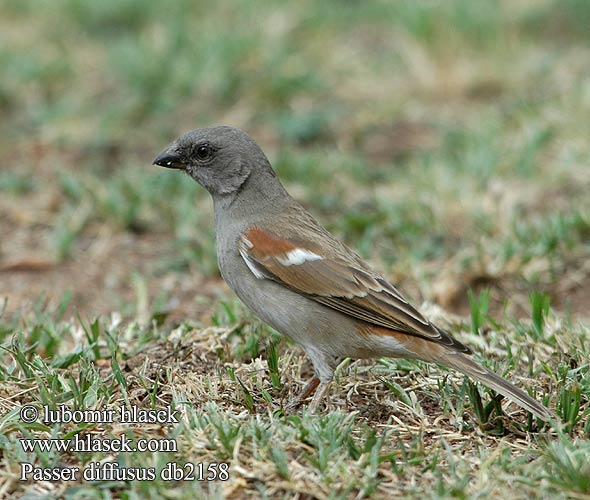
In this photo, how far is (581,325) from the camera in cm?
510

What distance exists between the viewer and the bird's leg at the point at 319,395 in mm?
4254

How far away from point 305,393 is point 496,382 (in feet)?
3.01

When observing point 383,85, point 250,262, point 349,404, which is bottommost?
point 349,404

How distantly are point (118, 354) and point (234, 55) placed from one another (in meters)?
4.94

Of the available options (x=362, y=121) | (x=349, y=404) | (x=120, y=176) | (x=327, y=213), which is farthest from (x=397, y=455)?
(x=362, y=121)

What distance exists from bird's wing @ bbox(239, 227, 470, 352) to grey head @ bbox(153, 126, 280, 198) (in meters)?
0.46

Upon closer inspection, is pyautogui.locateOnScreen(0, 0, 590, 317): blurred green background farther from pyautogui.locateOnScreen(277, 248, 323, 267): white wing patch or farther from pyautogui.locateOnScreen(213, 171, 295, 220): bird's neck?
pyautogui.locateOnScreen(277, 248, 323, 267): white wing patch

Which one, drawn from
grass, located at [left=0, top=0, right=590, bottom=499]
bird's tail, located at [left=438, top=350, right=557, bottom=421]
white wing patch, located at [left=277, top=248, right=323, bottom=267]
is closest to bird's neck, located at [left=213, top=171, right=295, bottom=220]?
white wing patch, located at [left=277, top=248, right=323, bottom=267]

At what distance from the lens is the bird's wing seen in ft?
14.6

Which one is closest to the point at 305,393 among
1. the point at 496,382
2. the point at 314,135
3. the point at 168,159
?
the point at 496,382

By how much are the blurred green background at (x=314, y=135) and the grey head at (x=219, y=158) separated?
3.27 ft

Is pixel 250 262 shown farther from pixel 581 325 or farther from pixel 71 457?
pixel 581 325

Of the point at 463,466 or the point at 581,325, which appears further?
the point at 581,325

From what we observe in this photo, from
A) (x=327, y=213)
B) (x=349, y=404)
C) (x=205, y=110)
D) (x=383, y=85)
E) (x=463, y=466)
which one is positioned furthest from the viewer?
(x=383, y=85)
